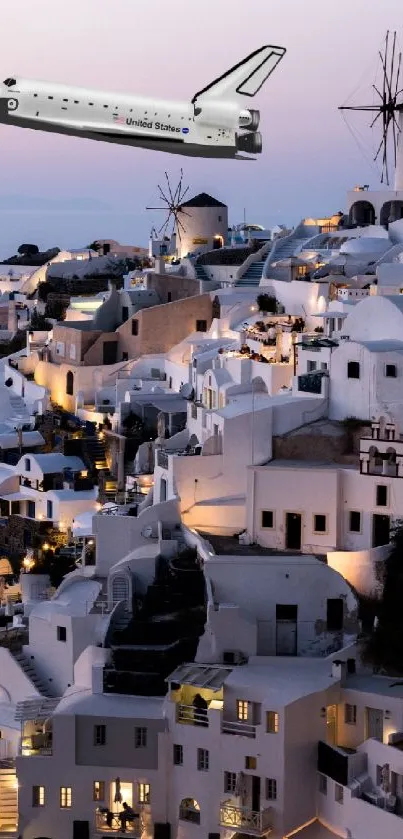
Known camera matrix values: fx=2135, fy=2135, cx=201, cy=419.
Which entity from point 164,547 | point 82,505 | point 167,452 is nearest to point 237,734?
point 164,547

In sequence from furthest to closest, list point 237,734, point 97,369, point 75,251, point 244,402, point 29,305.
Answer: point 75,251, point 29,305, point 97,369, point 244,402, point 237,734

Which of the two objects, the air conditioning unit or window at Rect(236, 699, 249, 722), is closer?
window at Rect(236, 699, 249, 722)

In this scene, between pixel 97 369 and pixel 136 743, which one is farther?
pixel 97 369

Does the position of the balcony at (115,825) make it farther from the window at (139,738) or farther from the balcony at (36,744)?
the balcony at (36,744)

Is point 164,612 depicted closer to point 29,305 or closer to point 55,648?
point 55,648

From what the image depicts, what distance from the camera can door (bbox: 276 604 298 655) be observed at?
17094 millimetres

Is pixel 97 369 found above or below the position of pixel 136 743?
above

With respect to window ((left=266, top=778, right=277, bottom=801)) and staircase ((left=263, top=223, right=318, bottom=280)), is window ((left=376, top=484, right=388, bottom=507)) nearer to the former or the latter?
window ((left=266, top=778, right=277, bottom=801))

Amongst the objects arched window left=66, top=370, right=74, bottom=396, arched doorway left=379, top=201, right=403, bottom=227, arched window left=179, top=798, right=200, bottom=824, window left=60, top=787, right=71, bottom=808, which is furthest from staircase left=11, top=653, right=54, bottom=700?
arched doorway left=379, top=201, right=403, bottom=227

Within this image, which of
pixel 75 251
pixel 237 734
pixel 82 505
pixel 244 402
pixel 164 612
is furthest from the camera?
pixel 75 251

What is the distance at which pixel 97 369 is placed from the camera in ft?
84.4

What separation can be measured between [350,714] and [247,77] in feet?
16.8

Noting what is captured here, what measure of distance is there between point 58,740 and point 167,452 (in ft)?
13.2

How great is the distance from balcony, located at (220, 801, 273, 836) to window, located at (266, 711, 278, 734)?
0.58 m
